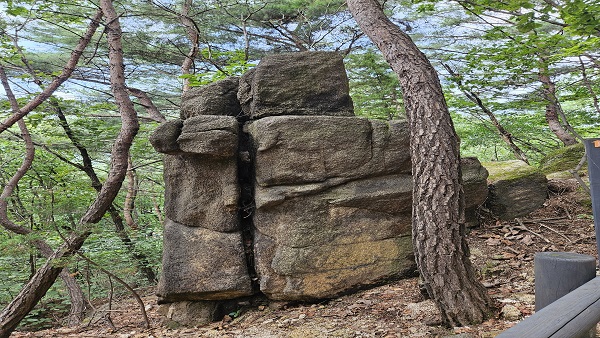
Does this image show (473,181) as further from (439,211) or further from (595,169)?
(595,169)

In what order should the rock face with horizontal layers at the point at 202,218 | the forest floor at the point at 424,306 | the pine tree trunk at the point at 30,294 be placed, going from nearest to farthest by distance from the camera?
the forest floor at the point at 424,306
the rock face with horizontal layers at the point at 202,218
the pine tree trunk at the point at 30,294

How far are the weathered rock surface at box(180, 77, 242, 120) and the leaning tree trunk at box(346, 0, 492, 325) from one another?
3010 millimetres

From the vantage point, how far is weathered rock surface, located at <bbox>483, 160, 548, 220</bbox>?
6.54 m

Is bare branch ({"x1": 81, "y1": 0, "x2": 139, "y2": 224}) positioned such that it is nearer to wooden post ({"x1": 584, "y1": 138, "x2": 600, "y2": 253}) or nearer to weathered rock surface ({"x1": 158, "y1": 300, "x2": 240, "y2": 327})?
weathered rock surface ({"x1": 158, "y1": 300, "x2": 240, "y2": 327})

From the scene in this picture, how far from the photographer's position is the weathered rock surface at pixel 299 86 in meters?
5.70

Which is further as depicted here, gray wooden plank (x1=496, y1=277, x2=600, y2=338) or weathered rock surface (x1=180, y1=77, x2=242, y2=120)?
weathered rock surface (x1=180, y1=77, x2=242, y2=120)

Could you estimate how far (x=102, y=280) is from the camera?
421 inches

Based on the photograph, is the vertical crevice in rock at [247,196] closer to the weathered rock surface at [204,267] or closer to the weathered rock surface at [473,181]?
the weathered rock surface at [204,267]

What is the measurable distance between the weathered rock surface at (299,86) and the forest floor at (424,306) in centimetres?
268

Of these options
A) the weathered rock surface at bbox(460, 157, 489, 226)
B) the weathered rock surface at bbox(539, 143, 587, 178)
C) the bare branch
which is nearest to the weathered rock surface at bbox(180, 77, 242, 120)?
the bare branch

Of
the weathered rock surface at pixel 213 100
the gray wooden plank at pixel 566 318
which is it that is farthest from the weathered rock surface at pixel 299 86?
the gray wooden plank at pixel 566 318

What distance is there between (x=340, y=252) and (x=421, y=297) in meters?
1.15

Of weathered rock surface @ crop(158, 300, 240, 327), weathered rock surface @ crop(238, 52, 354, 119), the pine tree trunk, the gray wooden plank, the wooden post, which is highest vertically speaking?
weathered rock surface @ crop(238, 52, 354, 119)

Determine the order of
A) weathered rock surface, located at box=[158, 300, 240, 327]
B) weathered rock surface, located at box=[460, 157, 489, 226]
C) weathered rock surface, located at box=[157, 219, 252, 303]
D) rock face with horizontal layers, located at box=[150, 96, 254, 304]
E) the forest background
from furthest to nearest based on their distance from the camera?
the forest background, weathered rock surface, located at box=[460, 157, 489, 226], weathered rock surface, located at box=[158, 300, 240, 327], weathered rock surface, located at box=[157, 219, 252, 303], rock face with horizontal layers, located at box=[150, 96, 254, 304]
